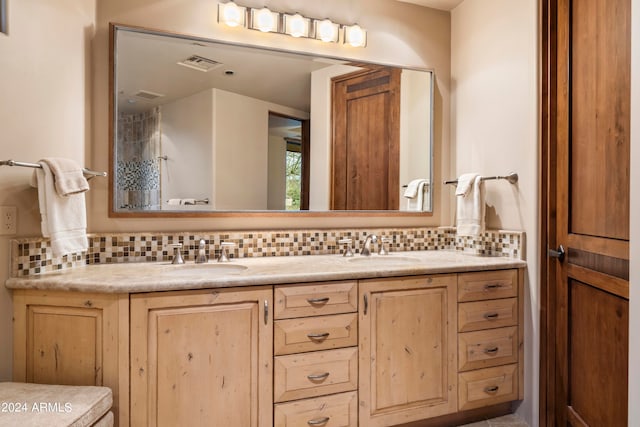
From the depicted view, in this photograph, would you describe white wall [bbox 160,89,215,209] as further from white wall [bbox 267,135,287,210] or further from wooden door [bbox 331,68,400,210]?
wooden door [bbox 331,68,400,210]

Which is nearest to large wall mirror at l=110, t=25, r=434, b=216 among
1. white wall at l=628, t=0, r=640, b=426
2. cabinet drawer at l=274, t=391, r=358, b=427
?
cabinet drawer at l=274, t=391, r=358, b=427

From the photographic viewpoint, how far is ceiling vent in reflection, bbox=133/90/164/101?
Result: 6.56 ft

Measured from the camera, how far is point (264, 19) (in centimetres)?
219

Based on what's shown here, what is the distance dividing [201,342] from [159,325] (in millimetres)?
175

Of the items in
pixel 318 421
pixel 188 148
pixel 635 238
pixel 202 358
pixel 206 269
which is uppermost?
pixel 188 148

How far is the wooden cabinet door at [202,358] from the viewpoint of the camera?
1.49 metres

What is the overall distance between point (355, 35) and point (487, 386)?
2104mm

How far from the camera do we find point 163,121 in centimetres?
203

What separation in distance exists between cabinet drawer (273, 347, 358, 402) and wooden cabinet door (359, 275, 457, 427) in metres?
0.06

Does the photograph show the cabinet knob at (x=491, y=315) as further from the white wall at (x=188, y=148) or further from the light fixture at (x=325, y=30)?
the light fixture at (x=325, y=30)

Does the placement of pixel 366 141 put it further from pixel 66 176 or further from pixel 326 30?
pixel 66 176

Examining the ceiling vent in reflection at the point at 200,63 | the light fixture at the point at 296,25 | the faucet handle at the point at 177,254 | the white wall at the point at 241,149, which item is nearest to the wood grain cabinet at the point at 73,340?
the faucet handle at the point at 177,254

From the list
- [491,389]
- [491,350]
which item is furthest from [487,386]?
[491,350]

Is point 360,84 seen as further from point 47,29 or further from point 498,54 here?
point 47,29
